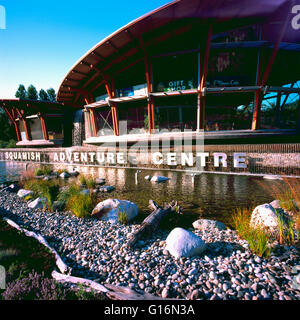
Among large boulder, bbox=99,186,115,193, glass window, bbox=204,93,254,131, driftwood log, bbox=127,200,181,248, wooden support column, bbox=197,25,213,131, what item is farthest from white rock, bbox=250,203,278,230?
glass window, bbox=204,93,254,131

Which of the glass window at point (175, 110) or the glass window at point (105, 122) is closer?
the glass window at point (175, 110)

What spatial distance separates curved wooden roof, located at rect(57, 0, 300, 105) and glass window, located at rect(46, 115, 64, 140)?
50.2ft

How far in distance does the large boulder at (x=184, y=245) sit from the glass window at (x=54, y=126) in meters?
30.8

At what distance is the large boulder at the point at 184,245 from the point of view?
3064mm

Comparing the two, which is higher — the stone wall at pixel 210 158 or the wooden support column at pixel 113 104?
the wooden support column at pixel 113 104

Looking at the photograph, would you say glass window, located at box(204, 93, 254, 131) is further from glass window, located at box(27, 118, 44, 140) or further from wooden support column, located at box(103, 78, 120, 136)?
glass window, located at box(27, 118, 44, 140)

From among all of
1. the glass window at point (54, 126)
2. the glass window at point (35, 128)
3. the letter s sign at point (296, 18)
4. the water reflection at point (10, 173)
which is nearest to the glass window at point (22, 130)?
the glass window at point (35, 128)

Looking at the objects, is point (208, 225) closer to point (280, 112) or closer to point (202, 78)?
point (202, 78)

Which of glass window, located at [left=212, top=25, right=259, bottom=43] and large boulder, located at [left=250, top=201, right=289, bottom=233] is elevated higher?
glass window, located at [left=212, top=25, right=259, bottom=43]

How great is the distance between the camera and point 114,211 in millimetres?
4852

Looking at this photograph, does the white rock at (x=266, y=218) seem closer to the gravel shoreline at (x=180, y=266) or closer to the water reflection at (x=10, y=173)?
the gravel shoreline at (x=180, y=266)

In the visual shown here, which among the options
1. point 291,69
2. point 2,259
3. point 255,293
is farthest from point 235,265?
point 291,69

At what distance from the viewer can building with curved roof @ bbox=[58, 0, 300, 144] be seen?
11547 mm

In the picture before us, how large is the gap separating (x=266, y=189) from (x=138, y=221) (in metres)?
6.11
